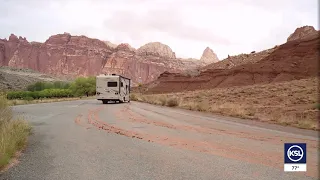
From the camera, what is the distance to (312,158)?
7945mm

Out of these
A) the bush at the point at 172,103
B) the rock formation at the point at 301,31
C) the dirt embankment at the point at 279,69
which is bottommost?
the bush at the point at 172,103

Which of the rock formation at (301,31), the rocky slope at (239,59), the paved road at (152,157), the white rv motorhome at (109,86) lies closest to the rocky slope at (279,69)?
the rocky slope at (239,59)

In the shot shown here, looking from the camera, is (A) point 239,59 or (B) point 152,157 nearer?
(B) point 152,157

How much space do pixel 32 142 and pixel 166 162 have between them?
16.9ft

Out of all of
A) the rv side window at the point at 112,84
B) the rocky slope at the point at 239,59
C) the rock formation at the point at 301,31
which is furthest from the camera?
the rock formation at the point at 301,31

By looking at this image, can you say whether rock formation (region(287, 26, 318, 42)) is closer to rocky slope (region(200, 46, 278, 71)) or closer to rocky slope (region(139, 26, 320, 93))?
rocky slope (region(200, 46, 278, 71))

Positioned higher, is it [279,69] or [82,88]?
[279,69]

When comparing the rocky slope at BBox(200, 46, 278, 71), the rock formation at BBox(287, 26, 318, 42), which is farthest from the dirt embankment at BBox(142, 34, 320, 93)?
the rock formation at BBox(287, 26, 318, 42)

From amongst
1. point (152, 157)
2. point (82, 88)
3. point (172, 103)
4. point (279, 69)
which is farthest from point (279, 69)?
point (82, 88)

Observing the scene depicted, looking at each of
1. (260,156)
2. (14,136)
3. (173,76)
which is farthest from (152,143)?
(173,76)

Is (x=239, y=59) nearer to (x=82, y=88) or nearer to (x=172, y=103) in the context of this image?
(x=82, y=88)

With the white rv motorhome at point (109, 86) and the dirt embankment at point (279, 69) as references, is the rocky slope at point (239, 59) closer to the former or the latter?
the dirt embankment at point (279, 69)

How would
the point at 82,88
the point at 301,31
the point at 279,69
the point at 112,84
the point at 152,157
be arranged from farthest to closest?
the point at 82,88 → the point at 301,31 → the point at 279,69 → the point at 112,84 → the point at 152,157

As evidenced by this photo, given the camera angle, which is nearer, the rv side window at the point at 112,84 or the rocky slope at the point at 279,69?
the rv side window at the point at 112,84
